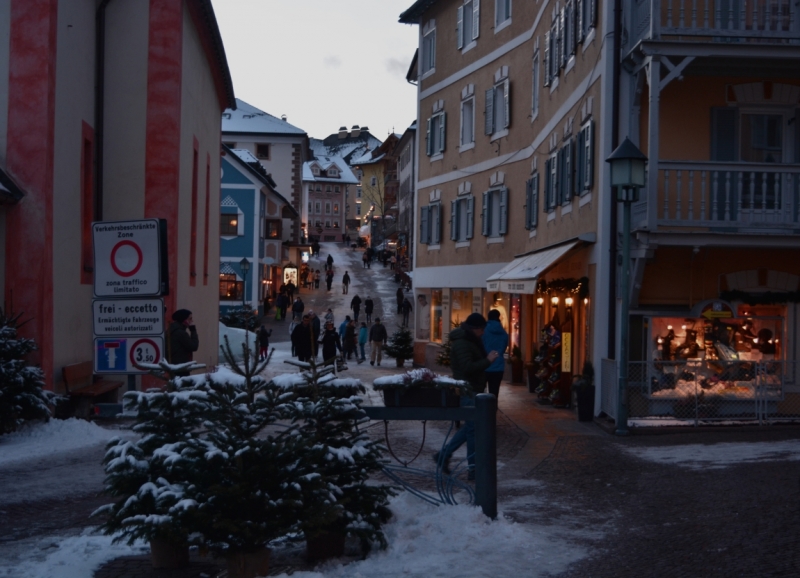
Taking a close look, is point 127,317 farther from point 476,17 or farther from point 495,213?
point 476,17

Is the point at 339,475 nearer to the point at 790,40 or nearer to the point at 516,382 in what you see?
the point at 790,40

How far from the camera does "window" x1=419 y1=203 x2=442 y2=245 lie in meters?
35.1

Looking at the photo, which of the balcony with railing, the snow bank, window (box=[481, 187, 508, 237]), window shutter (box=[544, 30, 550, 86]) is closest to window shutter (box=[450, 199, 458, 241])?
window (box=[481, 187, 508, 237])

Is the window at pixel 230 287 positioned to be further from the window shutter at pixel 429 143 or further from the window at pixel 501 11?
the window at pixel 501 11

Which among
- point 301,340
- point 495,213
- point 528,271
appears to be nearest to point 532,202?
point 495,213

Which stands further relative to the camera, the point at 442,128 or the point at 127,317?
the point at 442,128

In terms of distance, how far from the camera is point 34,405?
554 inches

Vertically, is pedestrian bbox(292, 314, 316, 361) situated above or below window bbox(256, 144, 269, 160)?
below

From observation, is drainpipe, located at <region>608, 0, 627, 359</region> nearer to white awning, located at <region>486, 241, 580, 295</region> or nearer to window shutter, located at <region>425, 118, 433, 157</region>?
white awning, located at <region>486, 241, 580, 295</region>

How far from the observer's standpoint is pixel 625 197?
14961mm

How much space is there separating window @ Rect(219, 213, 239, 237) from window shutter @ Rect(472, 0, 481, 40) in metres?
28.9

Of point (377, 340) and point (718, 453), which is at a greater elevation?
point (377, 340)

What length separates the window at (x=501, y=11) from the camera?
96.1ft

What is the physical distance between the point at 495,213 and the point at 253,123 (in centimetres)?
5629
